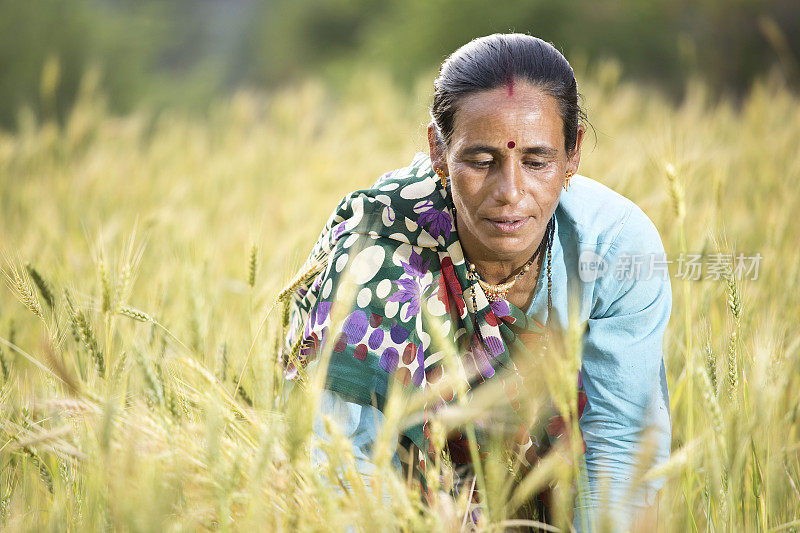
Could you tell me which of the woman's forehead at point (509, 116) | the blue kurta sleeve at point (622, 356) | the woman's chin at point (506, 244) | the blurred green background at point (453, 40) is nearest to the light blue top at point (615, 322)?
the blue kurta sleeve at point (622, 356)

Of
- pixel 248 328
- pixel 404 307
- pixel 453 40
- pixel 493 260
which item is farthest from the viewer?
pixel 453 40

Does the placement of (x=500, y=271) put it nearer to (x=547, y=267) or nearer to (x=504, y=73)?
(x=547, y=267)

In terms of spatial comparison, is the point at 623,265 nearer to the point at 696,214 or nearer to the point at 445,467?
the point at 445,467

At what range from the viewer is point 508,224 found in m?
1.24

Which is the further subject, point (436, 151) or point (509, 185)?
point (436, 151)

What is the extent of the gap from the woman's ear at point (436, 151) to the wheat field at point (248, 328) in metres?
0.14

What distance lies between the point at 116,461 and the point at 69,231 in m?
2.54

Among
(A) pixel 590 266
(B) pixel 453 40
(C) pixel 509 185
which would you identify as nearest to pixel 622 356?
(A) pixel 590 266

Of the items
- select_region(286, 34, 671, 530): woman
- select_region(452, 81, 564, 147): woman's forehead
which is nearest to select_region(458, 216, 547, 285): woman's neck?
select_region(286, 34, 671, 530): woman

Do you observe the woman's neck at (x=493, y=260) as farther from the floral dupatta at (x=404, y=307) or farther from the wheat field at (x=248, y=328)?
the wheat field at (x=248, y=328)

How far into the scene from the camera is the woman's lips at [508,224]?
1.24 metres

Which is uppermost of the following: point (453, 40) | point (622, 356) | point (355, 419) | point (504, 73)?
point (453, 40)

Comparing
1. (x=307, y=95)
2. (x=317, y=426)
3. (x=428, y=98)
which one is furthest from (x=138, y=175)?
(x=317, y=426)

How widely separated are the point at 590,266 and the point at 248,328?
897 millimetres
